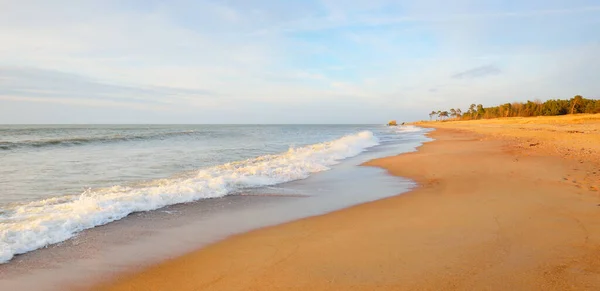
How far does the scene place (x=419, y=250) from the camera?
4.09 metres

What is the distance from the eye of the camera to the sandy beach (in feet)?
10.9

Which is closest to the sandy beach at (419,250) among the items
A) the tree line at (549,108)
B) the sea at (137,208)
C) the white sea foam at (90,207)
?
the sea at (137,208)

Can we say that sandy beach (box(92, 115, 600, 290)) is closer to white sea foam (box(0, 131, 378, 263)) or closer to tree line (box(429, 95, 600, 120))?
white sea foam (box(0, 131, 378, 263))

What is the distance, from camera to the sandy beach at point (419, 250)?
3328 mm

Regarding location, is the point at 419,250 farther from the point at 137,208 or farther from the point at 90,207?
the point at 90,207

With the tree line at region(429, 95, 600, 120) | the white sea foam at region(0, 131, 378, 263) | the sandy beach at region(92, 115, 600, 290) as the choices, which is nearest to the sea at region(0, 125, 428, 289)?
the white sea foam at region(0, 131, 378, 263)

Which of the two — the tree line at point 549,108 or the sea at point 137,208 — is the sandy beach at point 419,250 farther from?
the tree line at point 549,108

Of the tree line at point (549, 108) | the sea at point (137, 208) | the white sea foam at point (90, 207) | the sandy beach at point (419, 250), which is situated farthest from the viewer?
the tree line at point (549, 108)

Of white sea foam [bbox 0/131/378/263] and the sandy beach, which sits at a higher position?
white sea foam [bbox 0/131/378/263]

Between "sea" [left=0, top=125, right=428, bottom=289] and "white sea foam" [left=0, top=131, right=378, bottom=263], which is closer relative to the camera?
Answer: "sea" [left=0, top=125, right=428, bottom=289]

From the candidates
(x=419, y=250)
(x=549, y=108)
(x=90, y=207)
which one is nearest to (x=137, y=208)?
(x=90, y=207)

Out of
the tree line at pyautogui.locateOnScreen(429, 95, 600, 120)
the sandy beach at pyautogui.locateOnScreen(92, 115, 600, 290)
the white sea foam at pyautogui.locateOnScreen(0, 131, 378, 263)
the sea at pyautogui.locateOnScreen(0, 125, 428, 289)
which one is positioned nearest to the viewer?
the sandy beach at pyautogui.locateOnScreen(92, 115, 600, 290)

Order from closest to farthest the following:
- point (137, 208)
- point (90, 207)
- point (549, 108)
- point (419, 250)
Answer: point (419, 250), point (90, 207), point (137, 208), point (549, 108)

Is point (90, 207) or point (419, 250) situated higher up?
point (90, 207)
